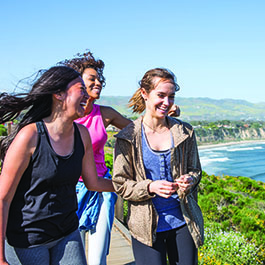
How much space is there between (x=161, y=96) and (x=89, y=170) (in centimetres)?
65

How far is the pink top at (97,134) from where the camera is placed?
2.79 meters

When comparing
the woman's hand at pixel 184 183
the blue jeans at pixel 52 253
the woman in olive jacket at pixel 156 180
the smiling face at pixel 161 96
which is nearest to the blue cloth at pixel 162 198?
the woman in olive jacket at pixel 156 180

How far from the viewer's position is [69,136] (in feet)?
6.75

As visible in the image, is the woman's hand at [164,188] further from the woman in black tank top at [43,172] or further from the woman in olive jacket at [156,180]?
the woman in black tank top at [43,172]

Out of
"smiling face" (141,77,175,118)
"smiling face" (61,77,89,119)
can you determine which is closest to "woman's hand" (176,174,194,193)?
"smiling face" (141,77,175,118)

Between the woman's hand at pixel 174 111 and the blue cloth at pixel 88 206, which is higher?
the woman's hand at pixel 174 111

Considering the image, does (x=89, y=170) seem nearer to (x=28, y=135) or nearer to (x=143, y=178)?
(x=143, y=178)

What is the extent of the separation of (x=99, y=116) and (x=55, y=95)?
93cm

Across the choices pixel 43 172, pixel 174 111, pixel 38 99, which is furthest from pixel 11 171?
pixel 174 111

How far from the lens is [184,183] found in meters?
2.20

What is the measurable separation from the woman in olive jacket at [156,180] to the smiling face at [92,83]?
0.56m

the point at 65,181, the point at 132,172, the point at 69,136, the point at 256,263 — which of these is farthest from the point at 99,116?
the point at 256,263

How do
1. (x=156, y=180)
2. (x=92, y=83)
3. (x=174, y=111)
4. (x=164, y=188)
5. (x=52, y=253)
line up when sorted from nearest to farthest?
(x=52, y=253), (x=164, y=188), (x=156, y=180), (x=174, y=111), (x=92, y=83)

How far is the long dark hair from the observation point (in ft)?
6.45
